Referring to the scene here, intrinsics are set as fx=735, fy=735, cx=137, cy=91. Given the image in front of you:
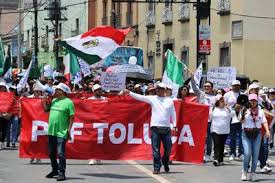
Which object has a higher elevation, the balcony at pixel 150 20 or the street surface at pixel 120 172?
the balcony at pixel 150 20

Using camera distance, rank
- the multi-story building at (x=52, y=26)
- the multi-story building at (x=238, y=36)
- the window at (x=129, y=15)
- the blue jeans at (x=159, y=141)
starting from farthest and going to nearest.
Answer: the multi-story building at (x=52, y=26) → the window at (x=129, y=15) → the multi-story building at (x=238, y=36) → the blue jeans at (x=159, y=141)

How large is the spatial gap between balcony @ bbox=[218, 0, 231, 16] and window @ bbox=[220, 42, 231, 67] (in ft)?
4.84

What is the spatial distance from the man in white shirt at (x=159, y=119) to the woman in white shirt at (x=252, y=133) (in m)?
1.41

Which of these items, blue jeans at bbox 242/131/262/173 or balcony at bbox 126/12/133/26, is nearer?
blue jeans at bbox 242/131/262/173

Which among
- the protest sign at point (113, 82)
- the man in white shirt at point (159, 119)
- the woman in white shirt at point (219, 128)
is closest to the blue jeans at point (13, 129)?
the protest sign at point (113, 82)

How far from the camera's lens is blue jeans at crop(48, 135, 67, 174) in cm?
1267

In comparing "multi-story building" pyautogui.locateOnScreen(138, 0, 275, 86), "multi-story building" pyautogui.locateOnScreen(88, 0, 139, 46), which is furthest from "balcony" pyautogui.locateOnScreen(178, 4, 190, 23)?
"multi-story building" pyautogui.locateOnScreen(88, 0, 139, 46)

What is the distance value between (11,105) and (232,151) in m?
5.97

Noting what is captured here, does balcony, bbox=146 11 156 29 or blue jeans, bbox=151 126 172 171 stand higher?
balcony, bbox=146 11 156 29

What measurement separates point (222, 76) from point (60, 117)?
8.20 m

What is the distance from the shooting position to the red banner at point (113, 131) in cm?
1469

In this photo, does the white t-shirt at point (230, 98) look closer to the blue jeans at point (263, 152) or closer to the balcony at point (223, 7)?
the blue jeans at point (263, 152)

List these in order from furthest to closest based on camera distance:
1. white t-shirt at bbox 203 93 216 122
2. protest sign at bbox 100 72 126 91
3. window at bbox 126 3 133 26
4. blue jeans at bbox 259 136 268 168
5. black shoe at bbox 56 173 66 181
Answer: window at bbox 126 3 133 26
protest sign at bbox 100 72 126 91
white t-shirt at bbox 203 93 216 122
blue jeans at bbox 259 136 268 168
black shoe at bbox 56 173 66 181

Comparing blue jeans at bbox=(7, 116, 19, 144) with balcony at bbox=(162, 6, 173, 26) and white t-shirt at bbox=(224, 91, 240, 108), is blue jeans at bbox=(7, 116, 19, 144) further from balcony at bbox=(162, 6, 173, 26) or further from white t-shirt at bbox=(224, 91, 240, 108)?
balcony at bbox=(162, 6, 173, 26)
